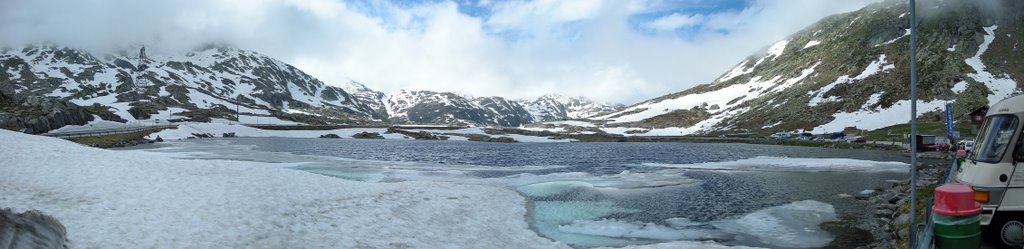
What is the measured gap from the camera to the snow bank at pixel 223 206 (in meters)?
13.7

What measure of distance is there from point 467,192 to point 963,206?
2124 cm

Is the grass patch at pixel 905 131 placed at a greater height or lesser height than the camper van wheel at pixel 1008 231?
greater

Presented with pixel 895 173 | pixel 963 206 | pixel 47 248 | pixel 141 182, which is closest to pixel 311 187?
pixel 141 182

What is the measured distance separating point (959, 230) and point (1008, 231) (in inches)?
192

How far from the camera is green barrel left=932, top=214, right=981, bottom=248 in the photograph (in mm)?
9000

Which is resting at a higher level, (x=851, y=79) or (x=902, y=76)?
(x=851, y=79)

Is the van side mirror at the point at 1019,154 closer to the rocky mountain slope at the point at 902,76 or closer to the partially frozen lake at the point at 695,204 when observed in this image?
the partially frozen lake at the point at 695,204

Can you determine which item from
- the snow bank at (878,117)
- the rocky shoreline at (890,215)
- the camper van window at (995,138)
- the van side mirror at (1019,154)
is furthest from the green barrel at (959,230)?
the snow bank at (878,117)

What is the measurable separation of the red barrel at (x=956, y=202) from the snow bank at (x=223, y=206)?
1061 cm

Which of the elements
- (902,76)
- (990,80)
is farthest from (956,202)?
(902,76)

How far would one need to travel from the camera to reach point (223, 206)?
16562mm

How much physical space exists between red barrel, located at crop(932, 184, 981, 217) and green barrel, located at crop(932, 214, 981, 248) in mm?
107

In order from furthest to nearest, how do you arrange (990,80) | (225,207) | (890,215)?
(990,80), (890,215), (225,207)

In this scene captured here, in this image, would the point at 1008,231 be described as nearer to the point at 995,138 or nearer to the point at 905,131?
the point at 995,138
